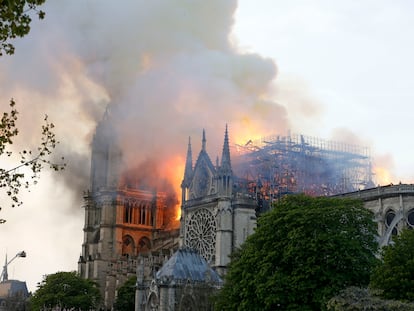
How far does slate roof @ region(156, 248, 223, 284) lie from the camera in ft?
281

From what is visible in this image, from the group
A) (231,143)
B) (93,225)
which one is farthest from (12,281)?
(231,143)

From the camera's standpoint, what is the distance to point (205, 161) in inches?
4309

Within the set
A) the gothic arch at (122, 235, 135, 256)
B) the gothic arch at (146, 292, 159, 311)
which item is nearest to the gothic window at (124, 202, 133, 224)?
the gothic arch at (122, 235, 135, 256)

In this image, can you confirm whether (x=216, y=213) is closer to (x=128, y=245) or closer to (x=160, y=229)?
(x=160, y=229)

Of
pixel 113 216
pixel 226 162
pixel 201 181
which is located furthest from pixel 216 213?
pixel 113 216

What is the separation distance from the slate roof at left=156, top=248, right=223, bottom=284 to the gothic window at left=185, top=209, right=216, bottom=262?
45.0 feet

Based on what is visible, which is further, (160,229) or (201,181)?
(160,229)

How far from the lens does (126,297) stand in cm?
11238

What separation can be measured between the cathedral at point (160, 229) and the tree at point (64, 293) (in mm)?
8840

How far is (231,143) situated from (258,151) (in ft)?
20.8

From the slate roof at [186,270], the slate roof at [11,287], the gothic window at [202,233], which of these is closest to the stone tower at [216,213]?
the gothic window at [202,233]

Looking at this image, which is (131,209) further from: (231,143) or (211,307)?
(211,307)

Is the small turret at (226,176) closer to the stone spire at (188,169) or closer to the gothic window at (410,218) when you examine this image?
the stone spire at (188,169)

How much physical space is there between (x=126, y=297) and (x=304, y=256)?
59929mm
